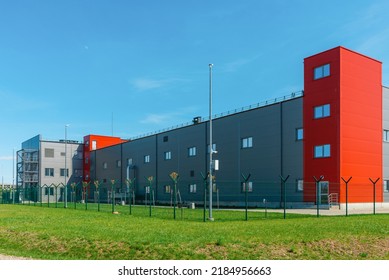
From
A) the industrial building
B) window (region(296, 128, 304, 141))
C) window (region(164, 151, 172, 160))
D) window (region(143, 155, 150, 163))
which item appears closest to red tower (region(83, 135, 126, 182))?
window (region(143, 155, 150, 163))

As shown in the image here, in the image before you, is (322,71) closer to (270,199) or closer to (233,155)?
(270,199)

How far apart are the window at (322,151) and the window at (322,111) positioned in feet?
8.80

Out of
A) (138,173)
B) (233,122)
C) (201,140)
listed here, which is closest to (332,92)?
(233,122)

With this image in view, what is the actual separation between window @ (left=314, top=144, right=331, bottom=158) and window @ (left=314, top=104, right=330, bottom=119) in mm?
2684

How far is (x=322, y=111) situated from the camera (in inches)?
1519

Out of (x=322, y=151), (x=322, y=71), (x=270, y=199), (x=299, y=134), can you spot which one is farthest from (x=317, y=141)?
(x=270, y=199)

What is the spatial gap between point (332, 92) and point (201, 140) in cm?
1964

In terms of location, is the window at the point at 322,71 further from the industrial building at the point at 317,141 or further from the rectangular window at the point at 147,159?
the rectangular window at the point at 147,159

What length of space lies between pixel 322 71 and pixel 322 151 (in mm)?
Result: 7143

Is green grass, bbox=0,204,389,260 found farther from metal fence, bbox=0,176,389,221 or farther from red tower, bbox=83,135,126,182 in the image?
red tower, bbox=83,135,126,182

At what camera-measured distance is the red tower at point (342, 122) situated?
3712 cm

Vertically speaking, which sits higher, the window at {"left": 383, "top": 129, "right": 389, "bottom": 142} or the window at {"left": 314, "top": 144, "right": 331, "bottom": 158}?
the window at {"left": 383, "top": 129, "right": 389, "bottom": 142}

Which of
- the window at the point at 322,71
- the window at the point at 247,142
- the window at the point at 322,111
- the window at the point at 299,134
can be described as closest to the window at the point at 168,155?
the window at the point at 247,142

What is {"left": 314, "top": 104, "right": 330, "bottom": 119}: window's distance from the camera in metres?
38.1
